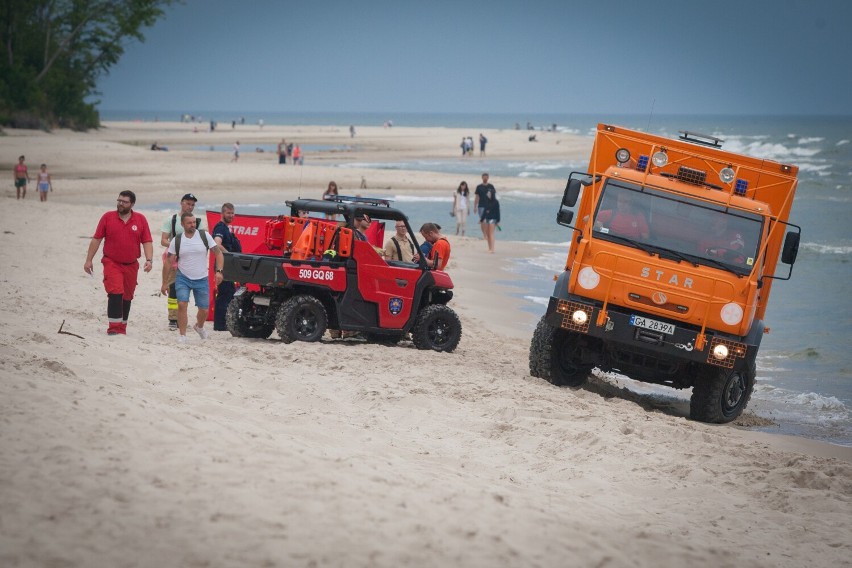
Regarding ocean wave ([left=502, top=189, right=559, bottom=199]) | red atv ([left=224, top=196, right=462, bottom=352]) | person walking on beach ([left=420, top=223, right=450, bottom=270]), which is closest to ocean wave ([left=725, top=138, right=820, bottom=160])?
ocean wave ([left=502, top=189, right=559, bottom=199])

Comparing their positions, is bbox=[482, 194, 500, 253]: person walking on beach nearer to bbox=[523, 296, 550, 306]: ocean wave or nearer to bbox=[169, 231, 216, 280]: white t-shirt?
bbox=[523, 296, 550, 306]: ocean wave

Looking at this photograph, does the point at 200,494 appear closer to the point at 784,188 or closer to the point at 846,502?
the point at 846,502

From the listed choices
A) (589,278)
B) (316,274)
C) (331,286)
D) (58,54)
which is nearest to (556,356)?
(589,278)

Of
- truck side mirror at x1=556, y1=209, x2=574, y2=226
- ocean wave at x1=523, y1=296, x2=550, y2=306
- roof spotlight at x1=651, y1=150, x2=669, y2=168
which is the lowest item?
ocean wave at x1=523, y1=296, x2=550, y2=306

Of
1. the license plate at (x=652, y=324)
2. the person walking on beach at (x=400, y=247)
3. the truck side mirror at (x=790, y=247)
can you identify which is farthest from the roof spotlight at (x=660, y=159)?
the person walking on beach at (x=400, y=247)

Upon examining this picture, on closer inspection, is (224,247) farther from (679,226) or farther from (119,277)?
(679,226)

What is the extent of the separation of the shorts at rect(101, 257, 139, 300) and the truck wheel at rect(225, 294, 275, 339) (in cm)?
132

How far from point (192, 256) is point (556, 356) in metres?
4.16

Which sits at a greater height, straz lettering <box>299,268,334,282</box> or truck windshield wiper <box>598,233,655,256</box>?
truck windshield wiper <box>598,233,655,256</box>

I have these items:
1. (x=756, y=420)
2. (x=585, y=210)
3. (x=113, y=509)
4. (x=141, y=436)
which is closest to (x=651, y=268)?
(x=585, y=210)

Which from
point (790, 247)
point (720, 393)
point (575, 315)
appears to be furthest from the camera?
point (720, 393)

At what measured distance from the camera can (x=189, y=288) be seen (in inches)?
478

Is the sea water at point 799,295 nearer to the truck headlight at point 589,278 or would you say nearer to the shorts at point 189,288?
the truck headlight at point 589,278

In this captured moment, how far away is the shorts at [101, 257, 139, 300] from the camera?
1148 cm
